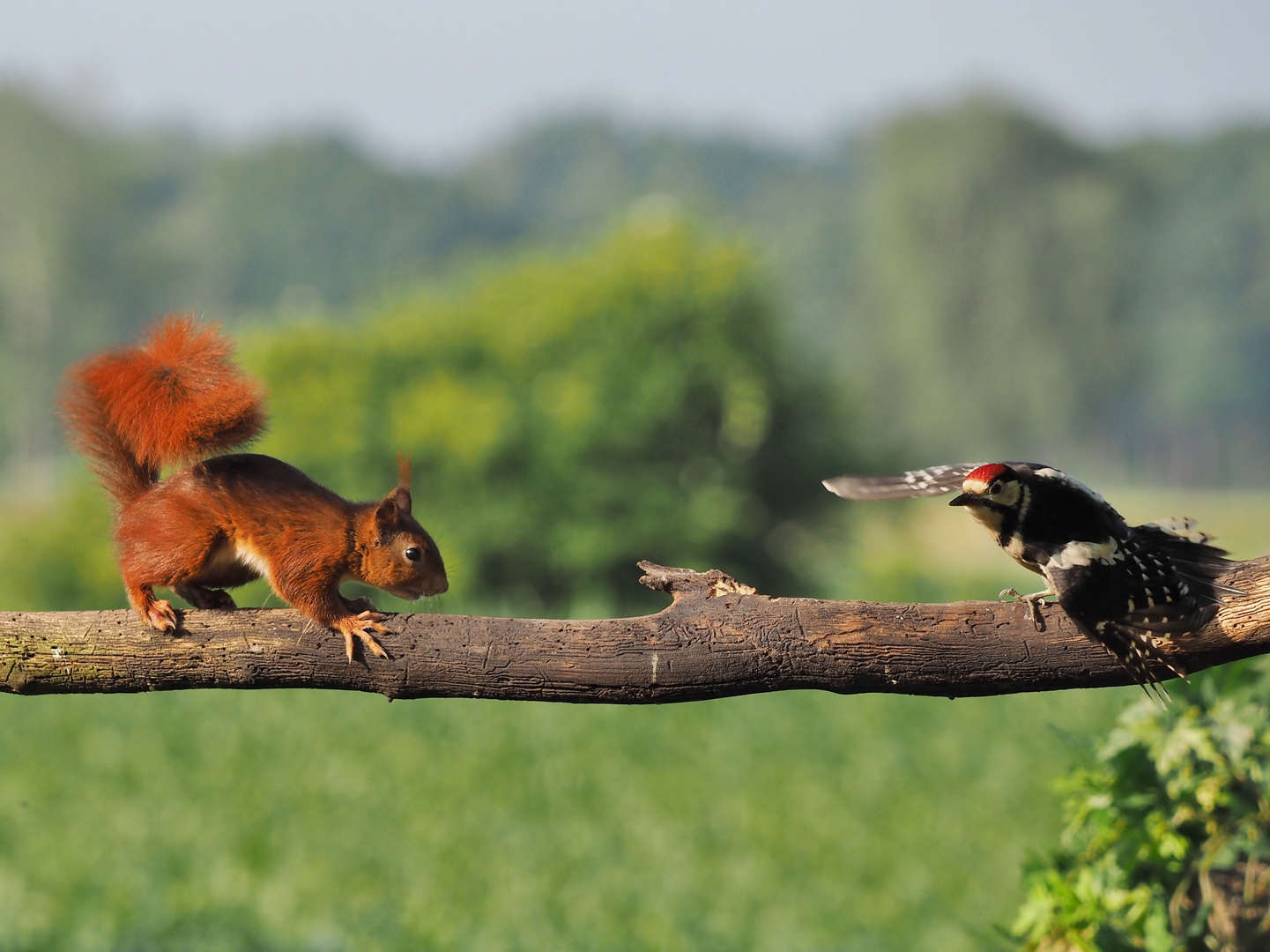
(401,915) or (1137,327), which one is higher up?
(1137,327)

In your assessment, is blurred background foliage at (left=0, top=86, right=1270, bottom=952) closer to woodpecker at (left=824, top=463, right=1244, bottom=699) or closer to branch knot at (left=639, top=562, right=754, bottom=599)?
branch knot at (left=639, top=562, right=754, bottom=599)

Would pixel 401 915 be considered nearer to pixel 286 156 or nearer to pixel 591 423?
pixel 591 423

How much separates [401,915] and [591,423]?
981cm

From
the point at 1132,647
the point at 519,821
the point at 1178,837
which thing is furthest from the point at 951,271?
the point at 1132,647

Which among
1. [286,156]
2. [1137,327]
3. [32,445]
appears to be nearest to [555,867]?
[32,445]

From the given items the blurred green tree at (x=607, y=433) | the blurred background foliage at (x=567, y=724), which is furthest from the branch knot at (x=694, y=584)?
the blurred green tree at (x=607, y=433)

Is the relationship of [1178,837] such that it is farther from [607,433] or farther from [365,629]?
[607,433]

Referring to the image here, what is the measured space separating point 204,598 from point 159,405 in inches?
18.0

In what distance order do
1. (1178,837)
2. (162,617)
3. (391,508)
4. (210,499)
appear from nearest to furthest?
(162,617) < (210,499) < (391,508) < (1178,837)

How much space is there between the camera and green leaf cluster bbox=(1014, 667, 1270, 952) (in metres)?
3.29

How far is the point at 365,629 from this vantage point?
2557 mm

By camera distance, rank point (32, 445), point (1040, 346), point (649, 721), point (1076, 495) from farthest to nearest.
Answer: point (1040, 346)
point (32, 445)
point (649, 721)
point (1076, 495)

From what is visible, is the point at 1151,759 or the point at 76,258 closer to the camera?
the point at 1151,759

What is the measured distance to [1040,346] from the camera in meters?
66.6
